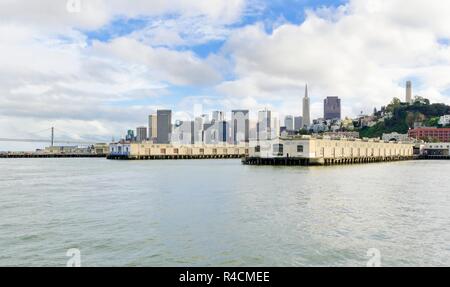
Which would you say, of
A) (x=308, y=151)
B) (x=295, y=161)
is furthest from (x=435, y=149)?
(x=295, y=161)

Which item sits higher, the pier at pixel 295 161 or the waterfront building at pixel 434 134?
the waterfront building at pixel 434 134

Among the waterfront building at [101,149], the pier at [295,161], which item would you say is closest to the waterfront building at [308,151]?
the pier at [295,161]

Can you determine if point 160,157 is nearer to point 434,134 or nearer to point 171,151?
point 171,151

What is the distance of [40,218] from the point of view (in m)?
17.6

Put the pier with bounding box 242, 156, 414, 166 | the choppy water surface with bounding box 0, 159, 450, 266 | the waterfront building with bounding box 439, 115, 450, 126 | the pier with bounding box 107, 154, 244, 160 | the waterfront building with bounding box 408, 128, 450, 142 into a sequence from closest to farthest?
the choppy water surface with bounding box 0, 159, 450, 266 < the pier with bounding box 242, 156, 414, 166 < the pier with bounding box 107, 154, 244, 160 < the waterfront building with bounding box 408, 128, 450, 142 < the waterfront building with bounding box 439, 115, 450, 126

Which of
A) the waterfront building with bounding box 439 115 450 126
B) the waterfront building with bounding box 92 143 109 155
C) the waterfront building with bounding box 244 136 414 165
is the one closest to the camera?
the waterfront building with bounding box 244 136 414 165

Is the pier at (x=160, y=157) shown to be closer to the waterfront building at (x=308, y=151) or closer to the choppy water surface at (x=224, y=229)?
the waterfront building at (x=308, y=151)

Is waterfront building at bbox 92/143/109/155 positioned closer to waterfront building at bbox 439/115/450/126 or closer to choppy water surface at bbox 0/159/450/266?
waterfront building at bbox 439/115/450/126

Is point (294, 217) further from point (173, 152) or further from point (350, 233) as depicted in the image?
point (173, 152)

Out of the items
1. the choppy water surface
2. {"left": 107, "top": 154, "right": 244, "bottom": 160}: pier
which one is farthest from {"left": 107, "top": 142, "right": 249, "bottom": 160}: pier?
the choppy water surface

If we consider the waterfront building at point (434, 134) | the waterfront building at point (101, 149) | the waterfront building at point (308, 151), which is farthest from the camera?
the waterfront building at point (101, 149)

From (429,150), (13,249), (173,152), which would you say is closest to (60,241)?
(13,249)

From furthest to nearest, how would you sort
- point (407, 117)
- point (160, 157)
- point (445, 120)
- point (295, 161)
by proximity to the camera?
point (407, 117), point (445, 120), point (160, 157), point (295, 161)
